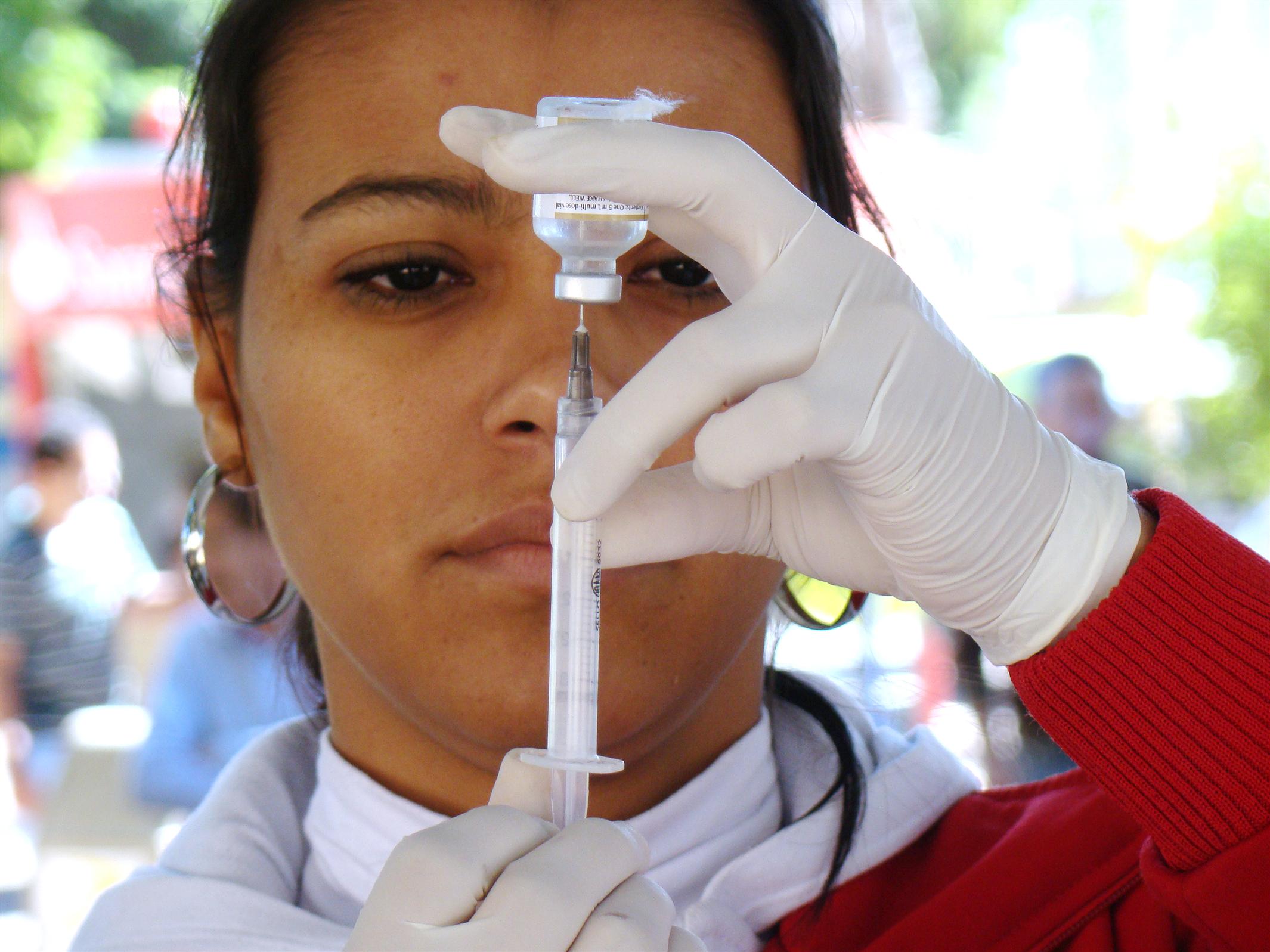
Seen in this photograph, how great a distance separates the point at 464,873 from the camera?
2.93ft

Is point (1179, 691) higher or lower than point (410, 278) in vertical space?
lower

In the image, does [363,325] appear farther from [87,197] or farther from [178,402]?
[178,402]

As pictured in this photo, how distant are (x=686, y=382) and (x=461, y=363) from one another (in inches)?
15.3

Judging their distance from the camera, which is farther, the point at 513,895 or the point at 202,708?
the point at 202,708

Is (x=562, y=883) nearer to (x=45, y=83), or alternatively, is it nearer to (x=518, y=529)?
(x=518, y=529)

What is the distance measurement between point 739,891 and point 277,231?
2.74 ft

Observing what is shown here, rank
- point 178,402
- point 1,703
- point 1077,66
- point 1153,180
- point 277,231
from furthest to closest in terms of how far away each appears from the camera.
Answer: point 1077,66, point 1153,180, point 178,402, point 1,703, point 277,231

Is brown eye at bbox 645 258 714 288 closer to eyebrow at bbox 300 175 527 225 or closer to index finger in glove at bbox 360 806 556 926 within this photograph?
eyebrow at bbox 300 175 527 225

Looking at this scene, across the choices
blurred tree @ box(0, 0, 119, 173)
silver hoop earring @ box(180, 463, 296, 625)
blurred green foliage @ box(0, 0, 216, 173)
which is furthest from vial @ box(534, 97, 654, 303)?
blurred tree @ box(0, 0, 119, 173)

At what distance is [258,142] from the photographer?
1.39 metres

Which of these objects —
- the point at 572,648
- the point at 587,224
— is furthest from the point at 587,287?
the point at 572,648

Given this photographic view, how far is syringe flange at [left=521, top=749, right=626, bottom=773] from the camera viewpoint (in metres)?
0.94

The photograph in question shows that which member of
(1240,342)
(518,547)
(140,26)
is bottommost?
(1240,342)

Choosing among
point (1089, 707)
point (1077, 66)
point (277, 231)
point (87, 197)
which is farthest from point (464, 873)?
point (1077, 66)
